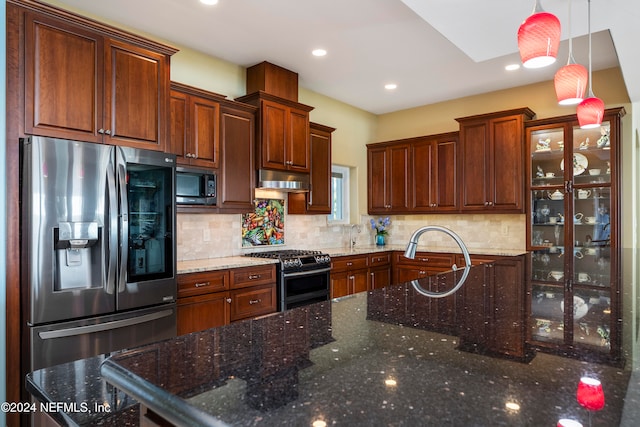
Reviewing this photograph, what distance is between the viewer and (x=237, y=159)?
3705 millimetres

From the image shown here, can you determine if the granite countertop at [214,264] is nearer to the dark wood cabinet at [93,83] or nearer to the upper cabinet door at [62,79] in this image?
the dark wood cabinet at [93,83]

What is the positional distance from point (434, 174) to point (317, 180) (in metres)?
1.57

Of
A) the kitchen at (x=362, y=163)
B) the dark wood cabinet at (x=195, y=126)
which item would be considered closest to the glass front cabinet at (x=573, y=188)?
the kitchen at (x=362, y=163)

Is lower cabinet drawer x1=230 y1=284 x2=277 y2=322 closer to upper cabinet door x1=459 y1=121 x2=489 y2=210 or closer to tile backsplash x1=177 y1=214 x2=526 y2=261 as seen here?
tile backsplash x1=177 y1=214 x2=526 y2=261

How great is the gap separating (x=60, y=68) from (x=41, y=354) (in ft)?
5.32

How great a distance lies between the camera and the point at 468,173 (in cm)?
475

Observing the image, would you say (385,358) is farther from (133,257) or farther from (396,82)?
(396,82)

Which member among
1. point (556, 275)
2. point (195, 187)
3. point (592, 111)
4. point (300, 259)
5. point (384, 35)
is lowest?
point (300, 259)

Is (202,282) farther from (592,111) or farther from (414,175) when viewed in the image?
(414,175)

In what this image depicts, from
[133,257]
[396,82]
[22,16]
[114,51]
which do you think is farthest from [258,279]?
[396,82]

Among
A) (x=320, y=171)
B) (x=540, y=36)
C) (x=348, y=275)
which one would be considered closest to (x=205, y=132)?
(x=320, y=171)

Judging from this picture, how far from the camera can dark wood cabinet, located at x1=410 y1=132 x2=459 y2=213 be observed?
16.2ft

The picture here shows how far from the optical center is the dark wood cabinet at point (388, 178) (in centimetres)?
534

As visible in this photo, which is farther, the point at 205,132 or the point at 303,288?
the point at 303,288
